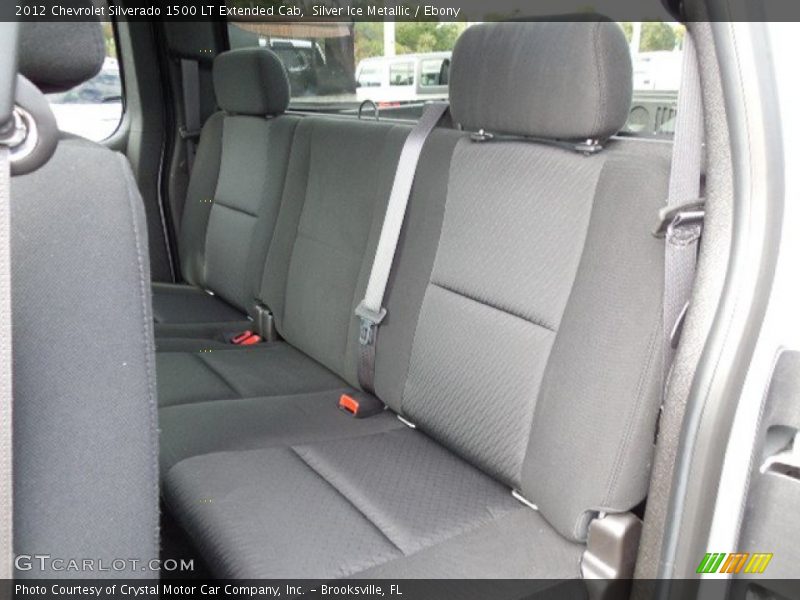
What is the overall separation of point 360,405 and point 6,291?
1.18m

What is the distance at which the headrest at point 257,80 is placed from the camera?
236 cm

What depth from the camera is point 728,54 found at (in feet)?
2.96

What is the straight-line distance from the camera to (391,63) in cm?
224

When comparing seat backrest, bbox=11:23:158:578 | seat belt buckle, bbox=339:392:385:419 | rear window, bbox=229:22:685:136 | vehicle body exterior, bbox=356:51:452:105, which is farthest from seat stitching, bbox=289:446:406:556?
vehicle body exterior, bbox=356:51:452:105

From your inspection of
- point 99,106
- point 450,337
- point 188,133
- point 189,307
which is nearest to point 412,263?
point 450,337

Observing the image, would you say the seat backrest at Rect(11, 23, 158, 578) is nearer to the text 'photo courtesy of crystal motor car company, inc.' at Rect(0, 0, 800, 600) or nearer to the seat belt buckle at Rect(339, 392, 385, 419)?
the text 'photo courtesy of crystal motor car company, inc.' at Rect(0, 0, 800, 600)

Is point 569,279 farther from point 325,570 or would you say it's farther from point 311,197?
point 311,197

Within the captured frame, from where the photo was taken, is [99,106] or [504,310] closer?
[504,310]

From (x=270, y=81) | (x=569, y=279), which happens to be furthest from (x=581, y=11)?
(x=270, y=81)

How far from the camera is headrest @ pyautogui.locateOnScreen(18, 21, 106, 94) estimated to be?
709 mm

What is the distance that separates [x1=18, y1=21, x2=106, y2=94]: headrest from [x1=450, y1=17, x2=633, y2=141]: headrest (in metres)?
0.76

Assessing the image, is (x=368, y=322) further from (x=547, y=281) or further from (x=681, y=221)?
(x=681, y=221)

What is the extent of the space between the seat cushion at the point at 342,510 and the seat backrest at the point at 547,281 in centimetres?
5

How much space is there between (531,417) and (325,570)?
0.41m
